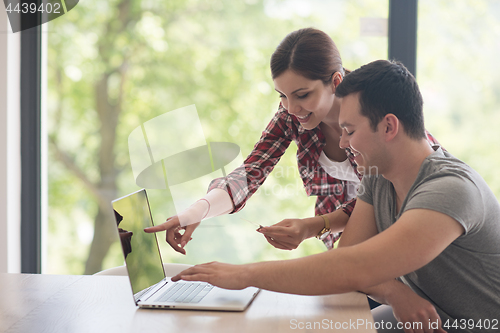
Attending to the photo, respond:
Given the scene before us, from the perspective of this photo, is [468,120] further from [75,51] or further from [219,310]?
[75,51]

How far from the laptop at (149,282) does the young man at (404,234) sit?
6cm

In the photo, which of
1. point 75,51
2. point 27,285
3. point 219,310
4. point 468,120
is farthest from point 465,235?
point 75,51

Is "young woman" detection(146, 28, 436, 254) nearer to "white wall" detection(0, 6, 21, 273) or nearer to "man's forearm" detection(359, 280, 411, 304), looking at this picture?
"man's forearm" detection(359, 280, 411, 304)

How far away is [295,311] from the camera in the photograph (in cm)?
83

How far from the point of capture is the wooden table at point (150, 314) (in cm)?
76

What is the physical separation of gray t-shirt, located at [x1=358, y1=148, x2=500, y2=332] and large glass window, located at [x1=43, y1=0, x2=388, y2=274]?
3.54 feet

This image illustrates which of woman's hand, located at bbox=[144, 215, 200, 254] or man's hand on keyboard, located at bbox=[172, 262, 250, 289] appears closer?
man's hand on keyboard, located at bbox=[172, 262, 250, 289]

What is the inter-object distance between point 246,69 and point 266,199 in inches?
25.5

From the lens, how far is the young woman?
1.15 metres

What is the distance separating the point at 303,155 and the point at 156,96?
3.11ft

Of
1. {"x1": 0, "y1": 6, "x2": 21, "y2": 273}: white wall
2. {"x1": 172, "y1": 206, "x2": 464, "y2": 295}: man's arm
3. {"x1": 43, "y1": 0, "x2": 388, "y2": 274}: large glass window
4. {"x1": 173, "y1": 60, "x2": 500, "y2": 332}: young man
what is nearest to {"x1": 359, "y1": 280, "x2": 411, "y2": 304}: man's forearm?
{"x1": 173, "y1": 60, "x2": 500, "y2": 332}: young man

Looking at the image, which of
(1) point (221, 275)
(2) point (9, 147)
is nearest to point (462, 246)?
(1) point (221, 275)

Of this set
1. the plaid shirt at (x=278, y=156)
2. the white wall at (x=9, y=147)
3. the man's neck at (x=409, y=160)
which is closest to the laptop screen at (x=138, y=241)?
the plaid shirt at (x=278, y=156)

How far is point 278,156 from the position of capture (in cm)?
148
